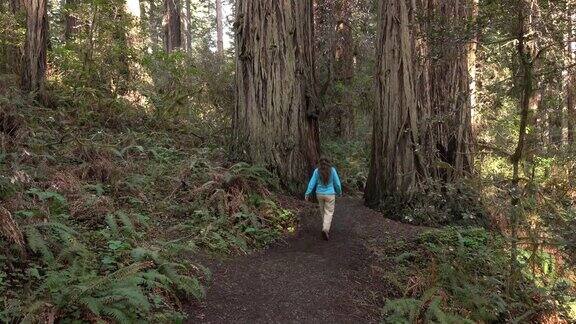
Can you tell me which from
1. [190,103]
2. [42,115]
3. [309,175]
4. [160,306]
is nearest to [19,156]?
[42,115]

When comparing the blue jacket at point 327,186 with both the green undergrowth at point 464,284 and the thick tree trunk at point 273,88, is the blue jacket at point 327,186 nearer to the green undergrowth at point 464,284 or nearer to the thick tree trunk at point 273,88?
the green undergrowth at point 464,284

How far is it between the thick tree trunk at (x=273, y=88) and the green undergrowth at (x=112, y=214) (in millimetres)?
518

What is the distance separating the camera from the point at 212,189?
7.90 m

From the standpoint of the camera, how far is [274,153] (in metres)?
9.14

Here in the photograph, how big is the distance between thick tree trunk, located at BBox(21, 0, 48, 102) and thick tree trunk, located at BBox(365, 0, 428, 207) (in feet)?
23.5

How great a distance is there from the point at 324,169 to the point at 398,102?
2.46m

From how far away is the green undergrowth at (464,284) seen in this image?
573cm

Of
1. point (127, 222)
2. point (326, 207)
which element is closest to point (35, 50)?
point (127, 222)

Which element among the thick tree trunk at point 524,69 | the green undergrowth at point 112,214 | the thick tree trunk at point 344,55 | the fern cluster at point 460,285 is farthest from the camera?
the thick tree trunk at point 344,55

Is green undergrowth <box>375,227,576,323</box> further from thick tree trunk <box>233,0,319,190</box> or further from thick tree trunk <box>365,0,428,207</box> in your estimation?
thick tree trunk <box>233,0,319,190</box>

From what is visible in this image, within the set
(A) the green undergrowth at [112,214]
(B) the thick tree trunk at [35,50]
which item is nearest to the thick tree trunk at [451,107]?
(A) the green undergrowth at [112,214]

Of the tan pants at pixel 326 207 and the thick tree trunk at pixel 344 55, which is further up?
the thick tree trunk at pixel 344 55

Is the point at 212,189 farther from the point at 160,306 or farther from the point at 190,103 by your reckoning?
the point at 190,103

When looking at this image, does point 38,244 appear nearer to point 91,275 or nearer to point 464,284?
point 91,275
